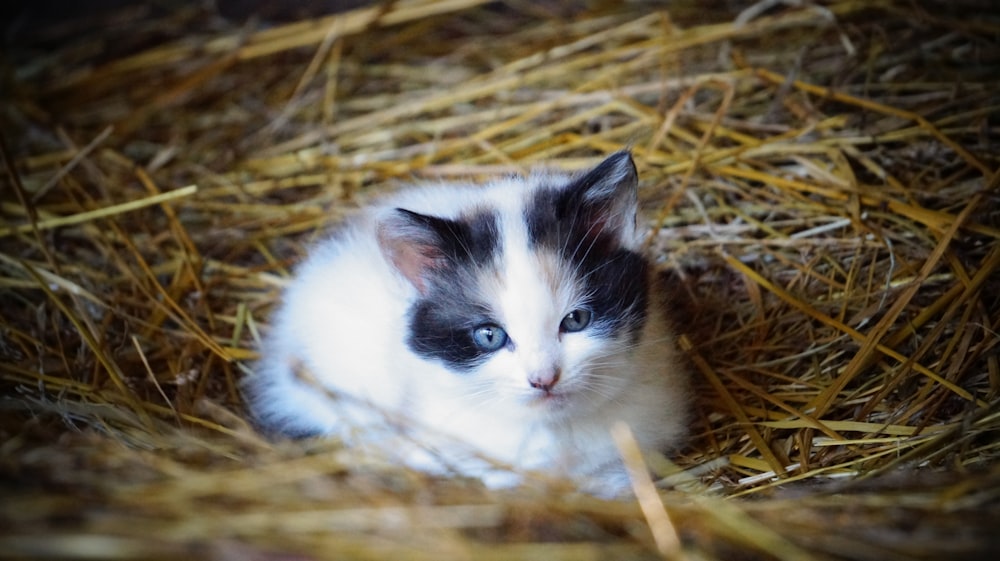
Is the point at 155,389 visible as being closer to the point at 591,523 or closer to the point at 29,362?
the point at 29,362

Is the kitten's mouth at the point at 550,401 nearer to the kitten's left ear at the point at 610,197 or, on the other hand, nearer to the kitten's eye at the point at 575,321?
the kitten's eye at the point at 575,321

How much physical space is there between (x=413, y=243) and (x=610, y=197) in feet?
1.62

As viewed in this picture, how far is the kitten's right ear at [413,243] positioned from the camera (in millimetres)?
1854

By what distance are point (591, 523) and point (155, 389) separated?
1491 millimetres

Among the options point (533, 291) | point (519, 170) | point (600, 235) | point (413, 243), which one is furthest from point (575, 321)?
point (519, 170)

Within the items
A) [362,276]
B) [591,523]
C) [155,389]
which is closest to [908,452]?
[591,523]

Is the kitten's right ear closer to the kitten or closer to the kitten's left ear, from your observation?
the kitten

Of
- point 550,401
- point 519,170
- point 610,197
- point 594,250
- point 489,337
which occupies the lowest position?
point 550,401

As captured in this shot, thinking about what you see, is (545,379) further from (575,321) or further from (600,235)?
(600,235)

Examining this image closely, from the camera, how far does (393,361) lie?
2.06 m

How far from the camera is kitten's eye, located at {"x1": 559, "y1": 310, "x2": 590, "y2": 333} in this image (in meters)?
1.88

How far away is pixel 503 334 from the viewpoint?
6.10ft

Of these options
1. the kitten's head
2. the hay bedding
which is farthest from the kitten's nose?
the hay bedding

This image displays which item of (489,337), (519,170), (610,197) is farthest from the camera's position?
(519,170)
